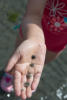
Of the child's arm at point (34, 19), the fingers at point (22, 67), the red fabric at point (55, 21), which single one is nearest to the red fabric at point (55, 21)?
the red fabric at point (55, 21)

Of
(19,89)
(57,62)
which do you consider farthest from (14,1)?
(19,89)

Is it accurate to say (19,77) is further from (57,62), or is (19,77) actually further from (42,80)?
(57,62)

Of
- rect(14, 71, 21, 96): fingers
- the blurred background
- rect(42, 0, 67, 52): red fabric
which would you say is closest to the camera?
rect(14, 71, 21, 96): fingers

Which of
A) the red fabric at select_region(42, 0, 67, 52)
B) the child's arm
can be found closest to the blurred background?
the red fabric at select_region(42, 0, 67, 52)

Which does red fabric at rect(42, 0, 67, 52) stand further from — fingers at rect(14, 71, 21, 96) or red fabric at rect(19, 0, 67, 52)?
fingers at rect(14, 71, 21, 96)

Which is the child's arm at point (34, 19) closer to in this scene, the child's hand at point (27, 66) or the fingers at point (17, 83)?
the child's hand at point (27, 66)

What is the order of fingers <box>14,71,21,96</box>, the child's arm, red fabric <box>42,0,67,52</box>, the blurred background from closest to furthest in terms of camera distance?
1. fingers <box>14,71,21,96</box>
2. the child's arm
3. red fabric <box>42,0,67,52</box>
4. the blurred background
